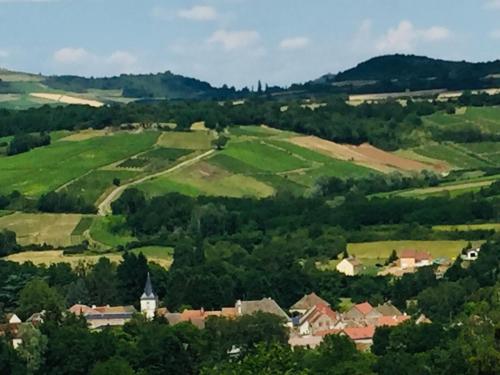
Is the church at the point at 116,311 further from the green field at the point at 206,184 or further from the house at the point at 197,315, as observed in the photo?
the green field at the point at 206,184

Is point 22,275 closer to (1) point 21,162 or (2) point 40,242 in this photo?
(2) point 40,242

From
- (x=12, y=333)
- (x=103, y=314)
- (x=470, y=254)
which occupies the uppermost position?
(x=12, y=333)

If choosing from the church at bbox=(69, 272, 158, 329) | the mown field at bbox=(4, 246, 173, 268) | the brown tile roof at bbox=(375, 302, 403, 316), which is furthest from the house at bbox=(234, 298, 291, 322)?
the mown field at bbox=(4, 246, 173, 268)

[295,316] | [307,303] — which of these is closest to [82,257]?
[307,303]

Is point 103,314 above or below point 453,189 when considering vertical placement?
above

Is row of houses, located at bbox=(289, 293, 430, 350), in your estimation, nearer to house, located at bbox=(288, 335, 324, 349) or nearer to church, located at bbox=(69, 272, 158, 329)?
house, located at bbox=(288, 335, 324, 349)

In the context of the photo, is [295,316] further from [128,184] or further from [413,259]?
[128,184]
